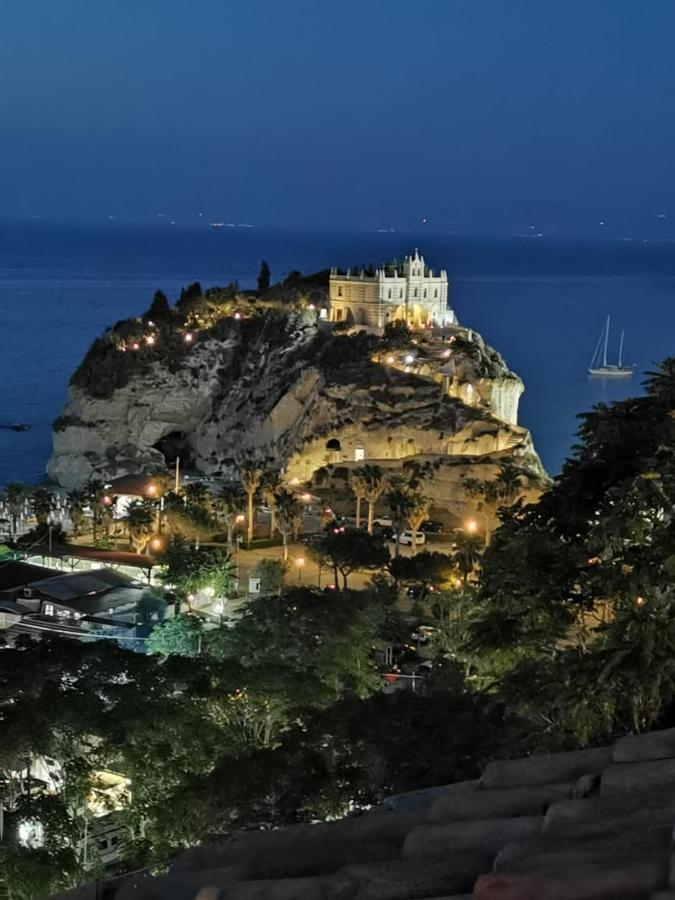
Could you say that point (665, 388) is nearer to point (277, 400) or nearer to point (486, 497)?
point (486, 497)

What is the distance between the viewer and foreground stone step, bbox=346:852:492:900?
15.0ft

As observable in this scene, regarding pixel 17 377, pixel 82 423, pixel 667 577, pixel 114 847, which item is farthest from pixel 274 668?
pixel 17 377

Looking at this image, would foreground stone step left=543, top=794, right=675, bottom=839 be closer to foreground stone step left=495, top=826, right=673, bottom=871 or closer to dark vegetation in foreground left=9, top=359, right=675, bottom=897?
foreground stone step left=495, top=826, right=673, bottom=871

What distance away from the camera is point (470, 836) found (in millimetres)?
4945

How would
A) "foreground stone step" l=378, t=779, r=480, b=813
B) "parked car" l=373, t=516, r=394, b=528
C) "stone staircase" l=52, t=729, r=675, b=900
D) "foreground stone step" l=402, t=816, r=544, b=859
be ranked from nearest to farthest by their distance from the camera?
"stone staircase" l=52, t=729, r=675, b=900 → "foreground stone step" l=402, t=816, r=544, b=859 → "foreground stone step" l=378, t=779, r=480, b=813 → "parked car" l=373, t=516, r=394, b=528

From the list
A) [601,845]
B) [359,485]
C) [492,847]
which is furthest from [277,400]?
[601,845]

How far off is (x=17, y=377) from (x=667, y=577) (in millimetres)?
113632

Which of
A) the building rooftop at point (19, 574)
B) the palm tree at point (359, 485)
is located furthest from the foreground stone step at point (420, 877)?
the palm tree at point (359, 485)

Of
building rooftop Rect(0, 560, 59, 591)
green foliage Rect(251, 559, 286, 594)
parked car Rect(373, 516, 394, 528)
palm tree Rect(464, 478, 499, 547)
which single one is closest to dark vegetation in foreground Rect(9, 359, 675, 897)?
green foliage Rect(251, 559, 286, 594)

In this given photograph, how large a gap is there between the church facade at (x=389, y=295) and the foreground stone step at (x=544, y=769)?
7572cm

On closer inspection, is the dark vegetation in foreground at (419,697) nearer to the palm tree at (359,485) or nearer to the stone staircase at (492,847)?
the stone staircase at (492,847)

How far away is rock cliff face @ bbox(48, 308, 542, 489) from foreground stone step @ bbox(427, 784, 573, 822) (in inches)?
2217

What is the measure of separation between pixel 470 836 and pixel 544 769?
0.96 metres

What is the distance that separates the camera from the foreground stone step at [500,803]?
5.29 metres
